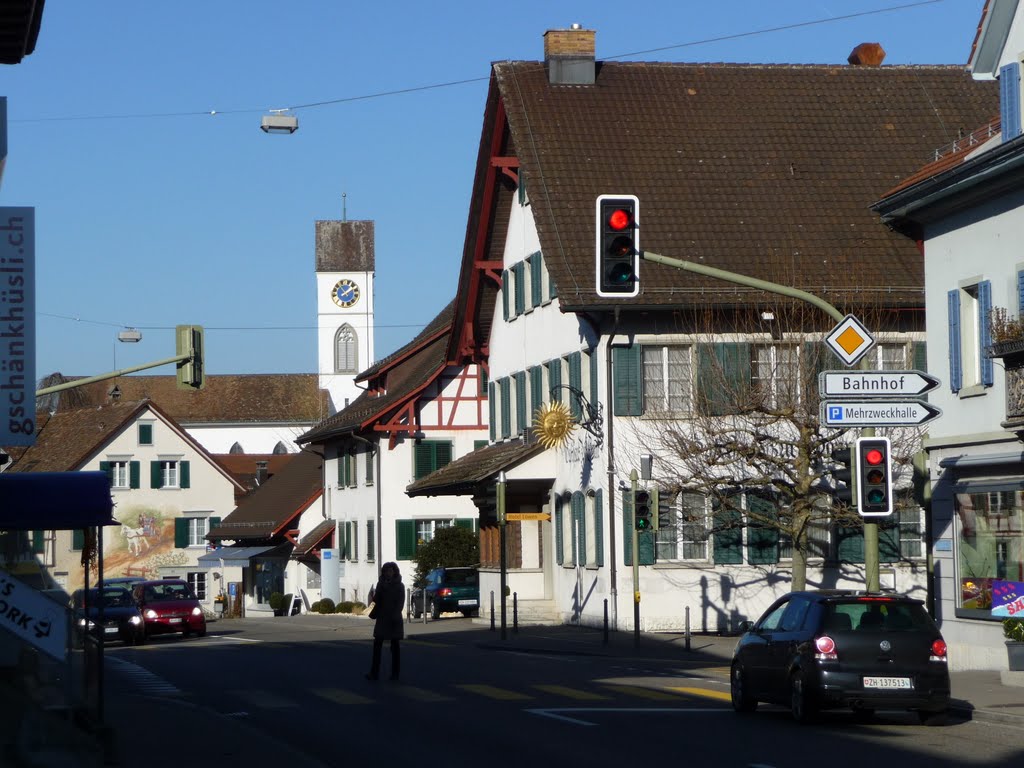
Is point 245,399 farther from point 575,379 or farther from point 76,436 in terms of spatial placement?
point 575,379

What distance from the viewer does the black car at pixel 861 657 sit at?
56.0 ft

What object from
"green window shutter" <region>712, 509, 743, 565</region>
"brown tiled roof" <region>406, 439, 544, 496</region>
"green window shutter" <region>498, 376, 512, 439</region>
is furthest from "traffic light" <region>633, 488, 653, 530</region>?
"green window shutter" <region>498, 376, 512, 439</region>

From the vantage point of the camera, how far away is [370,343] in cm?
13612

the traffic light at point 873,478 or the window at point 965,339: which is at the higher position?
the window at point 965,339

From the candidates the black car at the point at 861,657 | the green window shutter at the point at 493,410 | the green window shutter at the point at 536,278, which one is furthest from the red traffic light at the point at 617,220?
the green window shutter at the point at 493,410

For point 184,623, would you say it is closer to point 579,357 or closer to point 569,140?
point 579,357

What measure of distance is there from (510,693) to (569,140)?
2042cm

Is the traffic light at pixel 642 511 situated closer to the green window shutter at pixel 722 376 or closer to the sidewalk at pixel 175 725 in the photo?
the sidewalk at pixel 175 725

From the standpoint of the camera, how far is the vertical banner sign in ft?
57.5

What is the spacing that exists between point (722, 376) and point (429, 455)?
23684 mm

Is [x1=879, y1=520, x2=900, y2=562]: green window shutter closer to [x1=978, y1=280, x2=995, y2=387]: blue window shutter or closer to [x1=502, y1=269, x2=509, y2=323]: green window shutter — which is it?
[x1=502, y1=269, x2=509, y2=323]: green window shutter

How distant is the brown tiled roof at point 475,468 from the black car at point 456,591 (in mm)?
2912

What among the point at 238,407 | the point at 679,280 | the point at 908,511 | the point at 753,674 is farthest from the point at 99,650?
the point at 238,407

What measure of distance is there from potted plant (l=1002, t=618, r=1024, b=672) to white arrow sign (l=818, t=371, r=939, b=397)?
433 centimetres
